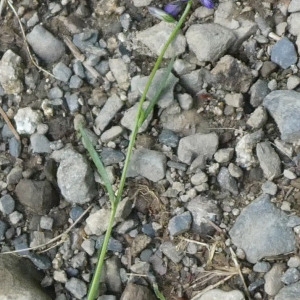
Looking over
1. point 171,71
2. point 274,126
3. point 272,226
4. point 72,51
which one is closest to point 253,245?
point 272,226

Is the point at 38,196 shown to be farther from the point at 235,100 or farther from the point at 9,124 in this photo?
the point at 235,100

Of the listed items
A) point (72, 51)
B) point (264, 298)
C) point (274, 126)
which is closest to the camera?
point (264, 298)

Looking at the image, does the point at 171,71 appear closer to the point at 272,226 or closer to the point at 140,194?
the point at 140,194

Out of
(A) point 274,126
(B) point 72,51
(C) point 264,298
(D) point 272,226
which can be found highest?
(B) point 72,51

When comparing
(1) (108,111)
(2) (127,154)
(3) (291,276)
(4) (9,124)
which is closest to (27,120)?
(4) (9,124)

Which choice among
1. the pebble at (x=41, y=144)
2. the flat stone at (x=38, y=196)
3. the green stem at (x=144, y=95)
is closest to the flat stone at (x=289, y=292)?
the green stem at (x=144, y=95)

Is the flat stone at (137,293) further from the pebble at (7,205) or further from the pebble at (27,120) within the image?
the pebble at (27,120)
